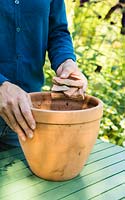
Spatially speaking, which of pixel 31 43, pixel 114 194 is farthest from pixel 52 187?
pixel 31 43

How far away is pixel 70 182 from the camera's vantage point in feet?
4.24

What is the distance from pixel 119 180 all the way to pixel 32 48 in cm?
51

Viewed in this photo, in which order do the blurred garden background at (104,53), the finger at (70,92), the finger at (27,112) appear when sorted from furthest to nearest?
the blurred garden background at (104,53)
the finger at (70,92)
the finger at (27,112)

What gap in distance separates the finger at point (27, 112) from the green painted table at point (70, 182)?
0.19m

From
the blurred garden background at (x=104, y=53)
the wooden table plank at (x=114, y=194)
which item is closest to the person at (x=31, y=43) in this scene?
the wooden table plank at (x=114, y=194)

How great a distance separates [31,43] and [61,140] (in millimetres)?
416

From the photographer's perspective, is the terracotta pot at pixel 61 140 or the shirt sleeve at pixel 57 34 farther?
the shirt sleeve at pixel 57 34

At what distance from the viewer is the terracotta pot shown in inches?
46.2

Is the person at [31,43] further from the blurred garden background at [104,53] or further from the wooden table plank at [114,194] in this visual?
the blurred garden background at [104,53]

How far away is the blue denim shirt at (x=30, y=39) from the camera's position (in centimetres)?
141

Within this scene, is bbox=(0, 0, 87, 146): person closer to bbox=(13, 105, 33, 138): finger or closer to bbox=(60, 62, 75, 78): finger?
bbox=(60, 62, 75, 78): finger

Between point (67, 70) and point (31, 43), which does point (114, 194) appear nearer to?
point (67, 70)

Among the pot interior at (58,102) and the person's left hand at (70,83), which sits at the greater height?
the person's left hand at (70,83)

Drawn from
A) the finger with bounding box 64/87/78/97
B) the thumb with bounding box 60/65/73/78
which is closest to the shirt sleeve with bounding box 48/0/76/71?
Answer: the thumb with bounding box 60/65/73/78
